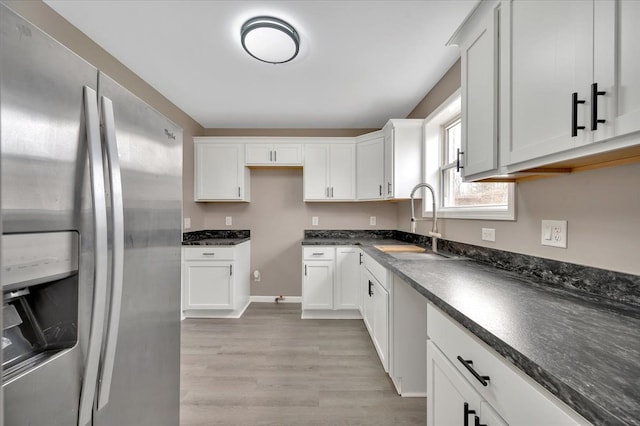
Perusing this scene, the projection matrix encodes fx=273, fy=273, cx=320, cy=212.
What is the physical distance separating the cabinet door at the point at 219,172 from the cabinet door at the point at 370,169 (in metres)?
1.55

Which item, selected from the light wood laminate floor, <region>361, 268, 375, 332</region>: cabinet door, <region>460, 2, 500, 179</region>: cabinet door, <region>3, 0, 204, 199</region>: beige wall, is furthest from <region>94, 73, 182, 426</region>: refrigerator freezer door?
<region>361, 268, 375, 332</region>: cabinet door

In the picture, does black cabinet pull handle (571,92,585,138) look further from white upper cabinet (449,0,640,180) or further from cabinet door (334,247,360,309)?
cabinet door (334,247,360,309)

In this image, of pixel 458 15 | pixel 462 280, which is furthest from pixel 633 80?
pixel 458 15

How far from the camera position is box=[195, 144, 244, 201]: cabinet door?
3568mm

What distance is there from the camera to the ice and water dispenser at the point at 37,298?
0.55m

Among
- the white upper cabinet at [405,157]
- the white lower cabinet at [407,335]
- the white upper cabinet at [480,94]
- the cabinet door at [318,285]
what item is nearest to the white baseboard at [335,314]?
the cabinet door at [318,285]

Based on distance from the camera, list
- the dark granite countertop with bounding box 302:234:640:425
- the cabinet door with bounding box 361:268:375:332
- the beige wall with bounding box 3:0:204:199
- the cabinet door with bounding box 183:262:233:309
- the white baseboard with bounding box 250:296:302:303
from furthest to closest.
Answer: the white baseboard with bounding box 250:296:302:303 → the cabinet door with bounding box 183:262:233:309 → the cabinet door with bounding box 361:268:375:332 → the beige wall with bounding box 3:0:204:199 → the dark granite countertop with bounding box 302:234:640:425

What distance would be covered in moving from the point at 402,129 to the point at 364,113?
59 cm

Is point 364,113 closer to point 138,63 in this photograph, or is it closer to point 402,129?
point 402,129

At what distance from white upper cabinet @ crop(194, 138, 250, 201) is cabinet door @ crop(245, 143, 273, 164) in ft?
0.27

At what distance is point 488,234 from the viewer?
1778mm

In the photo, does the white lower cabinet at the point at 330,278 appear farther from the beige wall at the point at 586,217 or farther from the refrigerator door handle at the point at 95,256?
the refrigerator door handle at the point at 95,256

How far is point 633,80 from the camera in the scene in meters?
0.68

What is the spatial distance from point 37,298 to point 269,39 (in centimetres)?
182
